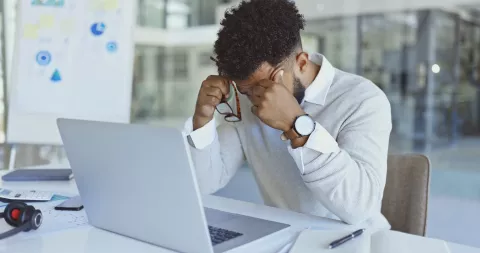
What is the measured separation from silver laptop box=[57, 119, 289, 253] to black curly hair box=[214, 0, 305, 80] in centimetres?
38

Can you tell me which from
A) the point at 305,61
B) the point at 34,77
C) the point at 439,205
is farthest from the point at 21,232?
the point at 439,205

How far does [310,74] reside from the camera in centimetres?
Answer: 138

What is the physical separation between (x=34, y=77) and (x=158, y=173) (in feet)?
6.15

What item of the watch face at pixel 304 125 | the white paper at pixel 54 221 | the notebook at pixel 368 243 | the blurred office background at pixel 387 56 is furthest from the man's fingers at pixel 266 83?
the blurred office background at pixel 387 56

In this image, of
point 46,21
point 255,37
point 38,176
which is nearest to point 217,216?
point 255,37

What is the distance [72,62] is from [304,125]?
168 centimetres

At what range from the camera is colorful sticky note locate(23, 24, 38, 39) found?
2.46 m

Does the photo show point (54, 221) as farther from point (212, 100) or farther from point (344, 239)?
point (344, 239)

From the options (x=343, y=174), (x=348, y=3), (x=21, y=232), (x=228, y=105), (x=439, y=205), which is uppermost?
(x=348, y=3)

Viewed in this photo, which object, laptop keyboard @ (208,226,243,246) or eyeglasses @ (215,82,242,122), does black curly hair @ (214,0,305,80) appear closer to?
eyeglasses @ (215,82,242,122)

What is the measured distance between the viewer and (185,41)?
5.99 m

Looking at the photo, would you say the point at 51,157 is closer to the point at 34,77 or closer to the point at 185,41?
the point at 34,77

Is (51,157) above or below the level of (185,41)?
below

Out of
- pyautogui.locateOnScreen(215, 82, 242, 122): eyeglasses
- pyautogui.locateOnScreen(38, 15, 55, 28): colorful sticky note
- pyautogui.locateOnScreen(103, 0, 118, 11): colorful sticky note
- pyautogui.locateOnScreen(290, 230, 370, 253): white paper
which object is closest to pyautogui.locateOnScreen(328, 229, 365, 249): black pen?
pyautogui.locateOnScreen(290, 230, 370, 253): white paper
